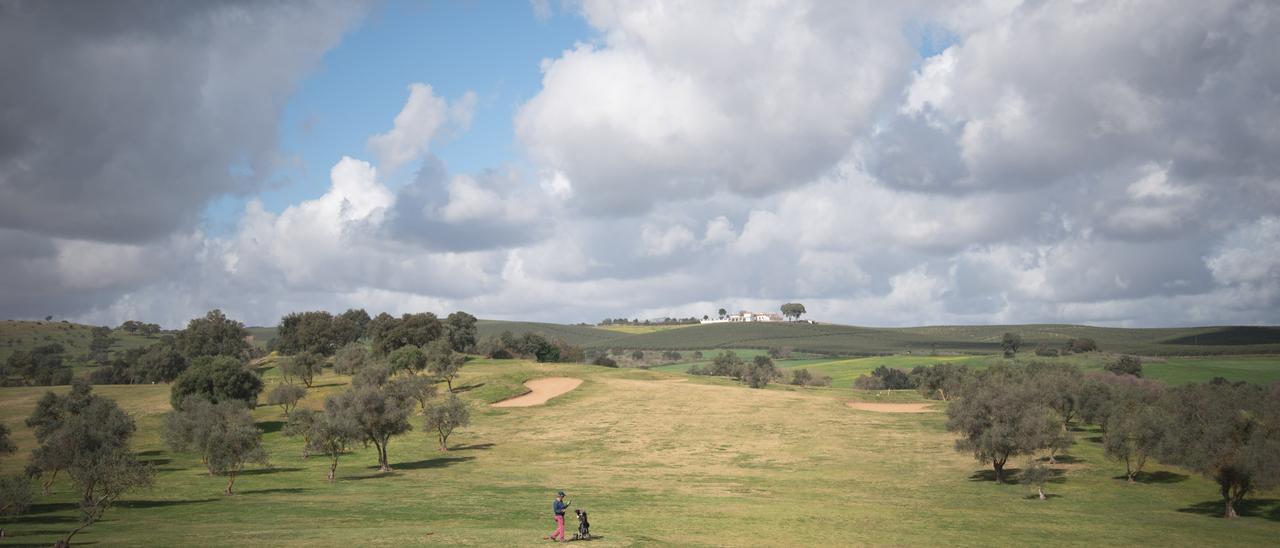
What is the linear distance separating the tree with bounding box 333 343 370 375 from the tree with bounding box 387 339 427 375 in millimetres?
8702

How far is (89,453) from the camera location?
56.5 meters

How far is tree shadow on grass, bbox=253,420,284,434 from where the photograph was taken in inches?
3877

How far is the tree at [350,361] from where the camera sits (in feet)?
443

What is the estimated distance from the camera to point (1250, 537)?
1766 inches

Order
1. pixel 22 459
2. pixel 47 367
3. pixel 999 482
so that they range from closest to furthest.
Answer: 1. pixel 999 482
2. pixel 22 459
3. pixel 47 367

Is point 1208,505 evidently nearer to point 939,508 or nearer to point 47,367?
point 939,508

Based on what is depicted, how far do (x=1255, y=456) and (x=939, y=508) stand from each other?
1936 cm

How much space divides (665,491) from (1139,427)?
122 ft

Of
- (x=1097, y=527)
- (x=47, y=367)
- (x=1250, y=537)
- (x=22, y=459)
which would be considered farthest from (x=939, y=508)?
(x=47, y=367)

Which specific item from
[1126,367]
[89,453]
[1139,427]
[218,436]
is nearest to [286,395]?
[218,436]

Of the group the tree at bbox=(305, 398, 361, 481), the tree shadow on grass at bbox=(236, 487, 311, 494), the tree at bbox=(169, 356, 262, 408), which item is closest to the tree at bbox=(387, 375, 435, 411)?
the tree at bbox=(305, 398, 361, 481)

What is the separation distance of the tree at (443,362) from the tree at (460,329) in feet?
173

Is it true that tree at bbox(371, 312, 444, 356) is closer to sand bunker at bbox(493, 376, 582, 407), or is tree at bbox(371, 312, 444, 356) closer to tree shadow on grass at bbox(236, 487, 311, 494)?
sand bunker at bbox(493, 376, 582, 407)

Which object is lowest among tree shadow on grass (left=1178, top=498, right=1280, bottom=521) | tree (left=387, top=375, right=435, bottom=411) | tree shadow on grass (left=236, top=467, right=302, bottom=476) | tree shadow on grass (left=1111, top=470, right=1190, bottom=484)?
tree shadow on grass (left=1178, top=498, right=1280, bottom=521)
